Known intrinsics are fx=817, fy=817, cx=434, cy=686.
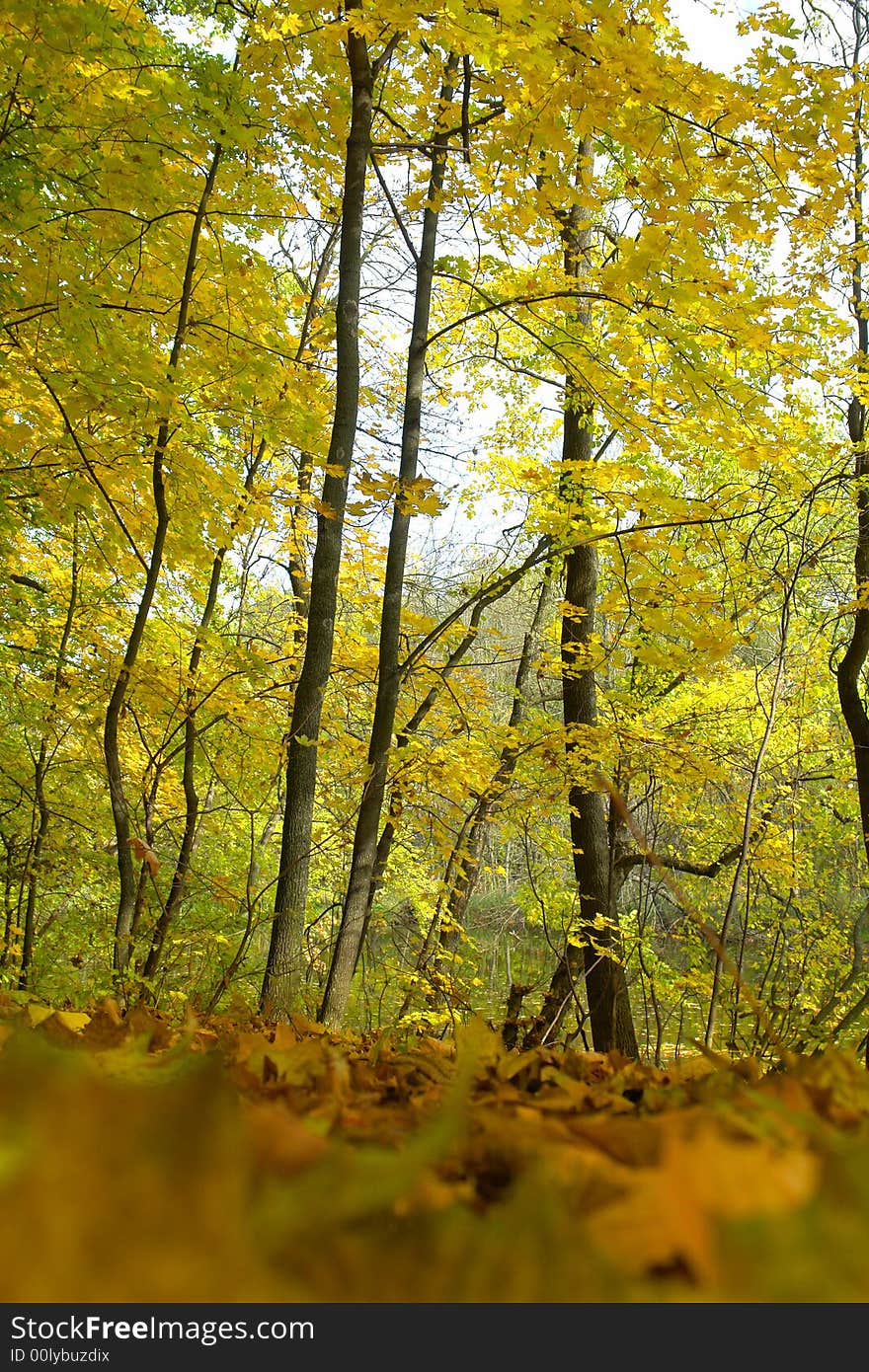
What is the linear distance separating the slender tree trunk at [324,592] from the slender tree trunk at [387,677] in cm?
21

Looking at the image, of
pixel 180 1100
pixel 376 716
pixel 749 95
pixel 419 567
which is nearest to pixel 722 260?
pixel 749 95

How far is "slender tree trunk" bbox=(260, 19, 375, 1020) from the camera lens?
3.50 meters

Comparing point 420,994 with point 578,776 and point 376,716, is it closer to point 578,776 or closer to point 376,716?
point 578,776

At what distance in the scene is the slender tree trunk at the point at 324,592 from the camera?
3.50 meters

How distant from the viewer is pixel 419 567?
29.8ft

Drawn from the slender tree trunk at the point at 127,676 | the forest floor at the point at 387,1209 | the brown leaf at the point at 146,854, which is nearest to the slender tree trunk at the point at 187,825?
the slender tree trunk at the point at 127,676

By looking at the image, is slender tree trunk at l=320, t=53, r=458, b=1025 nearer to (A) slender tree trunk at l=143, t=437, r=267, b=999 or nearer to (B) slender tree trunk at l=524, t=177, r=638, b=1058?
(A) slender tree trunk at l=143, t=437, r=267, b=999

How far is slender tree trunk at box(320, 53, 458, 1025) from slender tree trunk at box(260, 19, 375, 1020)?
0.69ft

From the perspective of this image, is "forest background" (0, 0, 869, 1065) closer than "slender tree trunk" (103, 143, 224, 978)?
Yes

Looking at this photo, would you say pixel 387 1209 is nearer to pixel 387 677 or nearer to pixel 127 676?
pixel 127 676

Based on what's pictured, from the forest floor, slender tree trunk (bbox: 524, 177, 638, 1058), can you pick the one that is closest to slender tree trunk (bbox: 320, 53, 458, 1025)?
slender tree trunk (bbox: 524, 177, 638, 1058)

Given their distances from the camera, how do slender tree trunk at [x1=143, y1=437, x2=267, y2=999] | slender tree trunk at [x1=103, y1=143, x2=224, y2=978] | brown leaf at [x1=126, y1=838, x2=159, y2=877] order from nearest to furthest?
brown leaf at [x1=126, y1=838, x2=159, y2=877]
slender tree trunk at [x1=103, y1=143, x2=224, y2=978]
slender tree trunk at [x1=143, y1=437, x2=267, y2=999]

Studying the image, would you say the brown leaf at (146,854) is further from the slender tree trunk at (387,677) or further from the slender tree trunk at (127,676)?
the slender tree trunk at (387,677)
